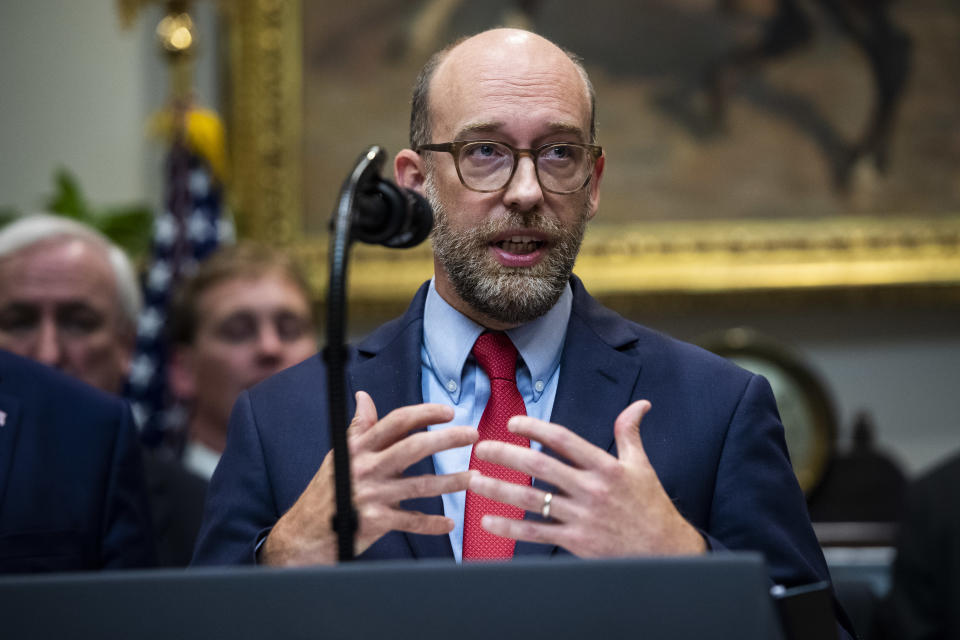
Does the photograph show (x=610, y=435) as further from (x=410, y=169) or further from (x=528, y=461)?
(x=410, y=169)

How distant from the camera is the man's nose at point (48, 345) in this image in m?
3.27

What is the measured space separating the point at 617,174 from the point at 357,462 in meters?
3.90

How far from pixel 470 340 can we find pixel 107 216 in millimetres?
3757

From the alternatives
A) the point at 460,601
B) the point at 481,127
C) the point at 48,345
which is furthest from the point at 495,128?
the point at 48,345

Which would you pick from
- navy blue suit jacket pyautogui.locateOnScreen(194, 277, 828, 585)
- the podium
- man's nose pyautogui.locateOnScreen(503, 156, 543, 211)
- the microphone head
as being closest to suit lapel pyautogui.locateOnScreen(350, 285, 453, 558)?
navy blue suit jacket pyautogui.locateOnScreen(194, 277, 828, 585)

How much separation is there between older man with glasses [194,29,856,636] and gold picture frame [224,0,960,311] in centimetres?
300

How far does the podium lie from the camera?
4.05ft

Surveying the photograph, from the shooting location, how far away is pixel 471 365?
218 centimetres

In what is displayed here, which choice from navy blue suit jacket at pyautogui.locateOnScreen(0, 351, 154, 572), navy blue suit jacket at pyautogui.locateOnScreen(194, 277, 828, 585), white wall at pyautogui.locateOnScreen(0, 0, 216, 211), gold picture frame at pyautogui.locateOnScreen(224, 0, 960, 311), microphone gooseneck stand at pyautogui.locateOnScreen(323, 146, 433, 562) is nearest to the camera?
microphone gooseneck stand at pyautogui.locateOnScreen(323, 146, 433, 562)

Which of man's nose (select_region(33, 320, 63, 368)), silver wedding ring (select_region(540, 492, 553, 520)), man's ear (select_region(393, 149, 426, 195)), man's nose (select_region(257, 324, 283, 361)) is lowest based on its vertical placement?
man's nose (select_region(257, 324, 283, 361))

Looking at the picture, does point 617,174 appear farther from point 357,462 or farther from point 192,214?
point 357,462

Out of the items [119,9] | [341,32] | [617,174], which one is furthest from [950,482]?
[119,9]

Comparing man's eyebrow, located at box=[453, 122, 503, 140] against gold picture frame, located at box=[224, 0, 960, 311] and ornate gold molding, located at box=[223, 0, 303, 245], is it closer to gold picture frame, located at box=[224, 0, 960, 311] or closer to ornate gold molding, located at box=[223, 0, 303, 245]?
gold picture frame, located at box=[224, 0, 960, 311]

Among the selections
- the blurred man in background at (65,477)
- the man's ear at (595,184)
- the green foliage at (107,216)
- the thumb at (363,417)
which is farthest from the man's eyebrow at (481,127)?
the green foliage at (107,216)
